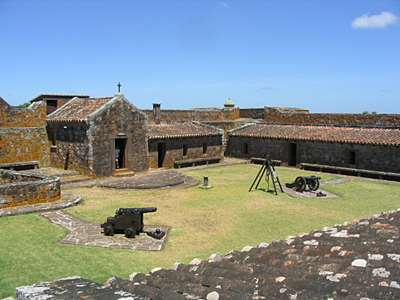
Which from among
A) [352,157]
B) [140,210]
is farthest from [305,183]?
[140,210]

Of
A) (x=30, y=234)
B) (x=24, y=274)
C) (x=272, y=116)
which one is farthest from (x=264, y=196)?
(x=272, y=116)

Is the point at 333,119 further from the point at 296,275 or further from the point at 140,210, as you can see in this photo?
the point at 296,275

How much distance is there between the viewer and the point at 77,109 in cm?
2161

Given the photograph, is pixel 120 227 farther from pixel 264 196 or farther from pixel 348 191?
pixel 348 191

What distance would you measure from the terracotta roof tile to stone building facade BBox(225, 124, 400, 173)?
1682cm

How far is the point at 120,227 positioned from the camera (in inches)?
447

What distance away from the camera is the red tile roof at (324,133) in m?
22.5

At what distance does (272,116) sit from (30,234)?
2455 cm

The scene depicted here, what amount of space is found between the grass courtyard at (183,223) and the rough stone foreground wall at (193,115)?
35.9 feet

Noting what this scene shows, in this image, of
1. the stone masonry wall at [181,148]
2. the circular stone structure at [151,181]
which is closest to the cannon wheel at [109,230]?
the circular stone structure at [151,181]

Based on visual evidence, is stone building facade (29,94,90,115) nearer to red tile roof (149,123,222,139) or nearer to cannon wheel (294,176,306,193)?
red tile roof (149,123,222,139)

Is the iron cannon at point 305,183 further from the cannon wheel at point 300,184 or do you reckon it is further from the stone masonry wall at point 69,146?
the stone masonry wall at point 69,146

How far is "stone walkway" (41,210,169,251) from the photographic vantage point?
34.6ft

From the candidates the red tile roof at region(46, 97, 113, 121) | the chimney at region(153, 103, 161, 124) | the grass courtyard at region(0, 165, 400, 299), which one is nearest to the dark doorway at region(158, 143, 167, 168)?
the chimney at region(153, 103, 161, 124)
